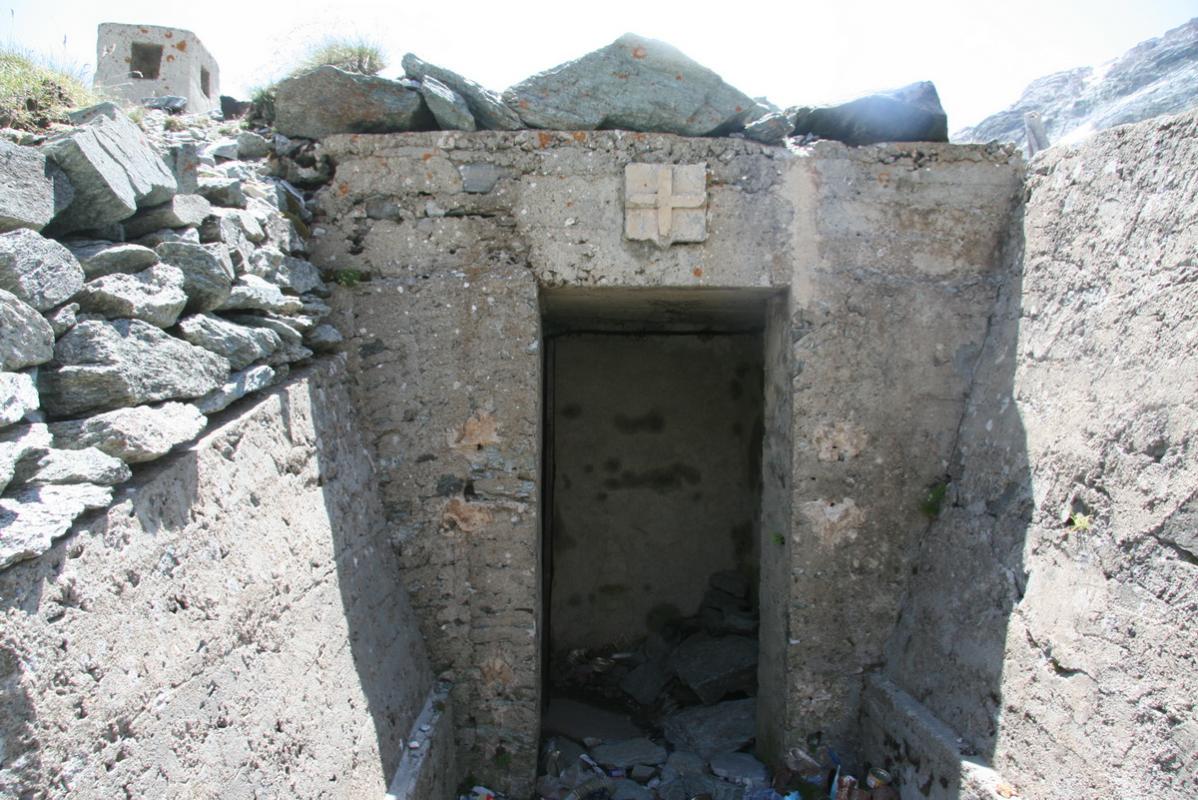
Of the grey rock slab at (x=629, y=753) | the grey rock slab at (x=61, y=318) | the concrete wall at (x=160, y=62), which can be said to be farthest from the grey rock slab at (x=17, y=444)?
the concrete wall at (x=160, y=62)

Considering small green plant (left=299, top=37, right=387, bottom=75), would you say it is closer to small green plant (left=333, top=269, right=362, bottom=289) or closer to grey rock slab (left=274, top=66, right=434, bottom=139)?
grey rock slab (left=274, top=66, right=434, bottom=139)

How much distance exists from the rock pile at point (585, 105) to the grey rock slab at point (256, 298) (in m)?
1.07

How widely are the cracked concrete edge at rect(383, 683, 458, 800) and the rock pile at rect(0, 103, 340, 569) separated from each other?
1450 mm

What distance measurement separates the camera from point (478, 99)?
3.74m

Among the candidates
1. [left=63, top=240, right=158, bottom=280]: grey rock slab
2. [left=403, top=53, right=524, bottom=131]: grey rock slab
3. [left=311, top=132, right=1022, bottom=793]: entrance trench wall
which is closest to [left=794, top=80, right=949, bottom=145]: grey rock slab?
[left=311, top=132, right=1022, bottom=793]: entrance trench wall

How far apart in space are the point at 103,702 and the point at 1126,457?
109 inches

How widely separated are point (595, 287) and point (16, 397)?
2374mm

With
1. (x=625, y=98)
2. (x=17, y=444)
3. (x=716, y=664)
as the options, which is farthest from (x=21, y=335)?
(x=716, y=664)

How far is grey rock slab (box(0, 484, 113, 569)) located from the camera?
1.54 metres

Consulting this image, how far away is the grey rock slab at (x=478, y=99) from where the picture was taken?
3725 millimetres

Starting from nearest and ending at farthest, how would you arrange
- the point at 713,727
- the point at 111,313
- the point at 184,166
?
the point at 111,313
the point at 184,166
the point at 713,727

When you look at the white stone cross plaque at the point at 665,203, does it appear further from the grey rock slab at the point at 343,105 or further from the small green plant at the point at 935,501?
the small green plant at the point at 935,501

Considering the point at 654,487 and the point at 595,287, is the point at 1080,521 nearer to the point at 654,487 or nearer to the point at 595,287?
the point at 595,287

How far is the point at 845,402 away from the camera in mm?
3773
